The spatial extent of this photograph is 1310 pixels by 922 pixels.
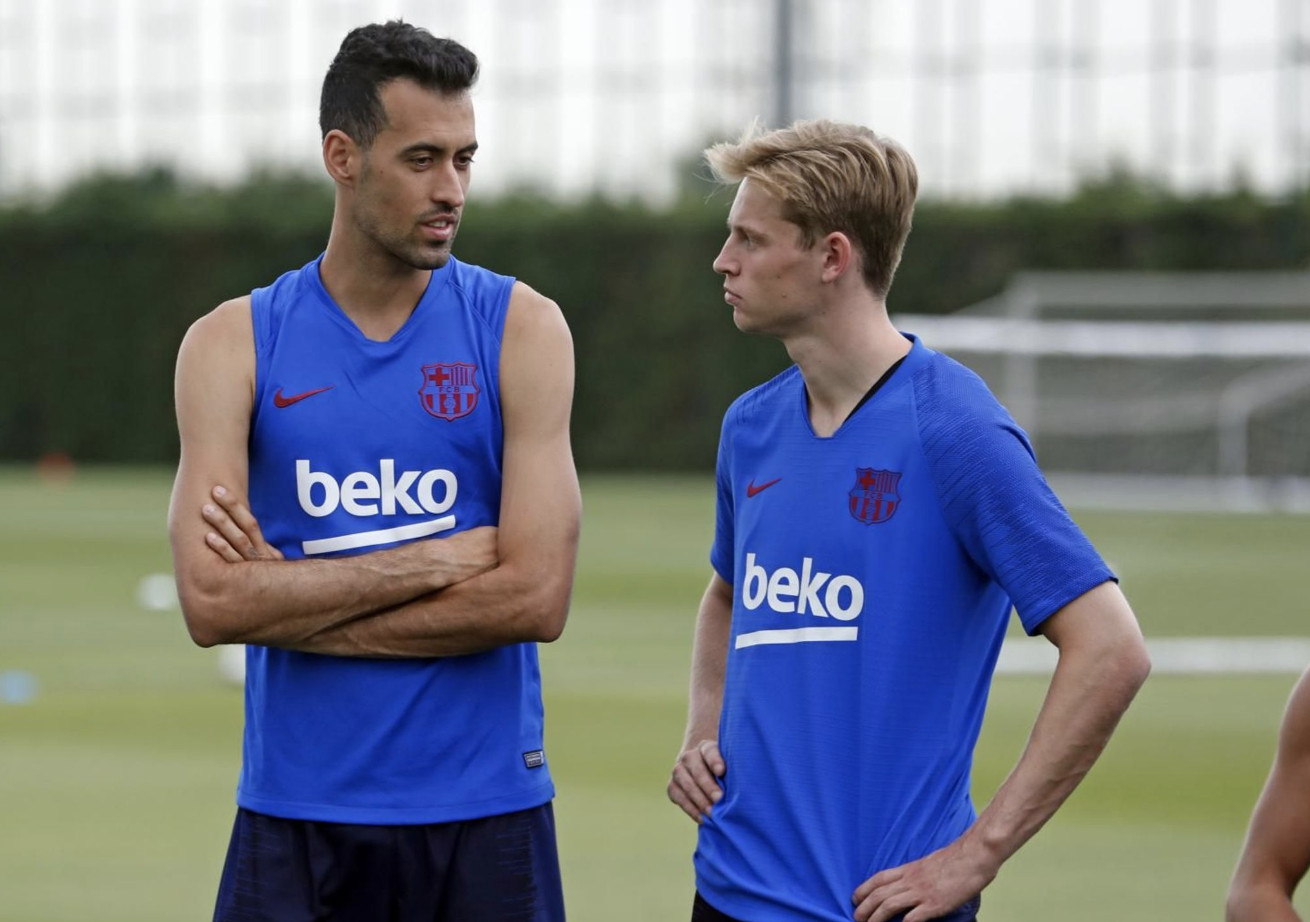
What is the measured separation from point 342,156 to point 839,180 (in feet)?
3.49

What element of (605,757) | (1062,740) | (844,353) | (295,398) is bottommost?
(605,757)

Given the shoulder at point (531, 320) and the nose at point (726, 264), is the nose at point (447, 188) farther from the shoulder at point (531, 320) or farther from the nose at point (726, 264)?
the nose at point (726, 264)

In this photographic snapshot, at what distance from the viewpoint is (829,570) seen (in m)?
3.50

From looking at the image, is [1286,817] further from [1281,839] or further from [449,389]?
[449,389]

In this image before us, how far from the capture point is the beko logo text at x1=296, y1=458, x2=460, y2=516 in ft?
12.7

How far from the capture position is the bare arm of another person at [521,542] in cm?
Result: 387

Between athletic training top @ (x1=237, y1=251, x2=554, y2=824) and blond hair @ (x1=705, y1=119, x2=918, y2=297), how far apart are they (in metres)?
0.73

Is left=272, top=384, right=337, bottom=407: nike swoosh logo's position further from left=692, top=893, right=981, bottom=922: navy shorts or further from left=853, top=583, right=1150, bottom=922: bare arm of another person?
left=853, top=583, right=1150, bottom=922: bare arm of another person

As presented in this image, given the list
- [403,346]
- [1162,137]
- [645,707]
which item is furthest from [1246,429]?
[403,346]

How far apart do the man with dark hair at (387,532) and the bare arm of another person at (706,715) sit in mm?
284

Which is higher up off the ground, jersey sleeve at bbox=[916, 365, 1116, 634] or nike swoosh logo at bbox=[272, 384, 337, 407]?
nike swoosh logo at bbox=[272, 384, 337, 407]

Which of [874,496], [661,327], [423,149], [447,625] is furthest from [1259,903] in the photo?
→ [661,327]

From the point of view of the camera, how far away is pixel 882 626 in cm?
345

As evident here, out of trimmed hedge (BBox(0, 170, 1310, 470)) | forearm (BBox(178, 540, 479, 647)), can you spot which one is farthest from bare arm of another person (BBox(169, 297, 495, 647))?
trimmed hedge (BBox(0, 170, 1310, 470))
